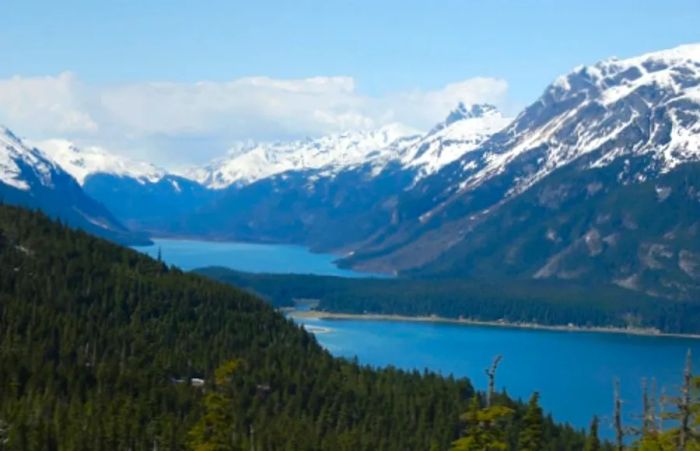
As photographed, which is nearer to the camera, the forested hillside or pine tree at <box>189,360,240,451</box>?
pine tree at <box>189,360,240,451</box>

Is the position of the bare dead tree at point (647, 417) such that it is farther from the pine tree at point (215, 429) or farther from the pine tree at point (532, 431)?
the pine tree at point (215, 429)

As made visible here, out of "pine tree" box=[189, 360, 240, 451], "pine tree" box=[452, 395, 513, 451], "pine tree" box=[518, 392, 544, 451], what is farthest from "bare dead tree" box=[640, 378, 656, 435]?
"pine tree" box=[189, 360, 240, 451]

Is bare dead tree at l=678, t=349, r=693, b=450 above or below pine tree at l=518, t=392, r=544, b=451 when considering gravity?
above

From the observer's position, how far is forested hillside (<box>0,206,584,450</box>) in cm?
11844

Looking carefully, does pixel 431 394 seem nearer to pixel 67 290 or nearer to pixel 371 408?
pixel 371 408

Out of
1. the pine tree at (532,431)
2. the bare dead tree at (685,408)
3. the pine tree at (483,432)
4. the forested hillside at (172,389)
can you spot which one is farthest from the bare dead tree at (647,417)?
the forested hillside at (172,389)

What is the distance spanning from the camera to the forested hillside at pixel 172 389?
118 meters

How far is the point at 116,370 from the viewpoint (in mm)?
148625

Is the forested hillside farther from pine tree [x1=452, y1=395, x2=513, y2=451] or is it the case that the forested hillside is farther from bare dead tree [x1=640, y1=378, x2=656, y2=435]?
pine tree [x1=452, y1=395, x2=513, y2=451]

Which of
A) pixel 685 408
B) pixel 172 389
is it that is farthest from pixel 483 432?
pixel 172 389

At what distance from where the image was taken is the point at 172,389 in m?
146

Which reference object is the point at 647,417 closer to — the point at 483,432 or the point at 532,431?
the point at 483,432

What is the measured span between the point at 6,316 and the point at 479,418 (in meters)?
119

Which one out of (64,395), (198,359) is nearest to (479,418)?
(64,395)
